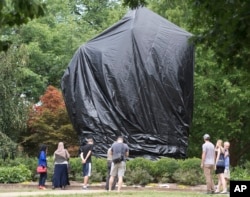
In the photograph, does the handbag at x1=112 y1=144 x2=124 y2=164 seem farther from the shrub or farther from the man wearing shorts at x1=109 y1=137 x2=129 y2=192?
the shrub

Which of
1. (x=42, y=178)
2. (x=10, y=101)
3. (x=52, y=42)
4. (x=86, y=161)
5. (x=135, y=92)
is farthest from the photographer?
(x=52, y=42)

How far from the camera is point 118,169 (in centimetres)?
1856

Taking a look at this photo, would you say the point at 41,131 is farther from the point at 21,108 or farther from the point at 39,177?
the point at 39,177

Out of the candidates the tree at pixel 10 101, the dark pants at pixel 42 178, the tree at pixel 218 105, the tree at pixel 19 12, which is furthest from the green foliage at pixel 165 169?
the tree at pixel 19 12

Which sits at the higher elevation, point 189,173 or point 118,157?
point 118,157

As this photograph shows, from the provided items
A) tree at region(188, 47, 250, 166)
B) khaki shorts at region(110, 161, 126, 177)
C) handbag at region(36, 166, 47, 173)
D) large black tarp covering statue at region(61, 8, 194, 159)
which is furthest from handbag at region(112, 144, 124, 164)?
tree at region(188, 47, 250, 166)

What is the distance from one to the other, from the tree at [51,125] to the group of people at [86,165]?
35.3ft

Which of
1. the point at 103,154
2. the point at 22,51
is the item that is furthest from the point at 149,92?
the point at 22,51

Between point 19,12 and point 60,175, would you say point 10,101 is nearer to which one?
point 60,175

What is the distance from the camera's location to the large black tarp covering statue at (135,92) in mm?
23844

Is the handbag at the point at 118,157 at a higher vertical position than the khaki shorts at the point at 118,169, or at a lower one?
higher

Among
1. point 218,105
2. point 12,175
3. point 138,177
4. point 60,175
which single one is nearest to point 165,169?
point 138,177

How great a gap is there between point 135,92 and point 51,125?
9511 mm

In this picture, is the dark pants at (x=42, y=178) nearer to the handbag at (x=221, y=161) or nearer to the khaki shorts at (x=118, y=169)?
the khaki shorts at (x=118, y=169)
